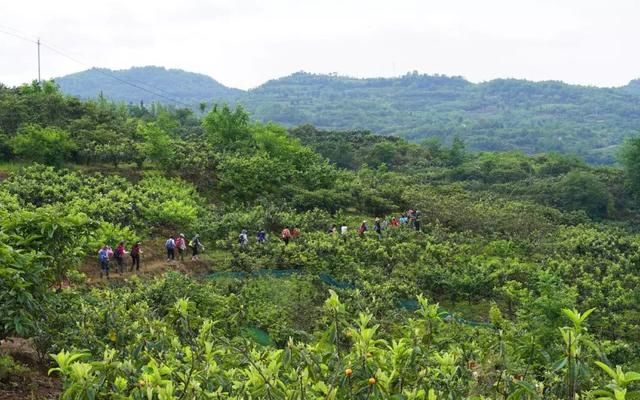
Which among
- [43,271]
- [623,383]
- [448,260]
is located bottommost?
[448,260]

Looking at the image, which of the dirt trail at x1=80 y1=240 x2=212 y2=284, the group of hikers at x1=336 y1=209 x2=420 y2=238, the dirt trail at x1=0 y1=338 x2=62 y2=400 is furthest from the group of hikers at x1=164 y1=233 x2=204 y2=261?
the dirt trail at x1=0 y1=338 x2=62 y2=400

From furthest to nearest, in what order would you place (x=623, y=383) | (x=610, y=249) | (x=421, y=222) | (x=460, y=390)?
(x=421, y=222)
(x=610, y=249)
(x=460, y=390)
(x=623, y=383)

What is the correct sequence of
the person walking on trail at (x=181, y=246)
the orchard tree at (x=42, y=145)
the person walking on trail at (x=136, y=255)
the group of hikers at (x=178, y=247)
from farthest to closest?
the orchard tree at (x=42, y=145) → the person walking on trail at (x=181, y=246) → the person walking on trail at (x=136, y=255) → the group of hikers at (x=178, y=247)

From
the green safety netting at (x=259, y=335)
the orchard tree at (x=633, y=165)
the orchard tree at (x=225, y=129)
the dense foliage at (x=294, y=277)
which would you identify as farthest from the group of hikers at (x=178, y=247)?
the orchard tree at (x=633, y=165)

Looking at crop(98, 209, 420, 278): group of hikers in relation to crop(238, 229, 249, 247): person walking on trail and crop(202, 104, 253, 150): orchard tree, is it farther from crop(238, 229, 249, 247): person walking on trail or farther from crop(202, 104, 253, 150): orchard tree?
crop(202, 104, 253, 150): orchard tree

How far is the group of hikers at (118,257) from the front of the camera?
642 inches

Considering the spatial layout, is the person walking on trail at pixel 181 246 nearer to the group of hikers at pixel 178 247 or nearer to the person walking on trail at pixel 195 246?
the group of hikers at pixel 178 247

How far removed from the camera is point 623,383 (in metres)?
2.88

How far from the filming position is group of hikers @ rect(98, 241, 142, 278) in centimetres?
1630

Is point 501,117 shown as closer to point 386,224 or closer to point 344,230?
point 386,224

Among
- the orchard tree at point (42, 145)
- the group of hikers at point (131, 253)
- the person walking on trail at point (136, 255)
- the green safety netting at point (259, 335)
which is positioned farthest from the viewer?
the orchard tree at point (42, 145)

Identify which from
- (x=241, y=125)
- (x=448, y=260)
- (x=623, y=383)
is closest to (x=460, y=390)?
(x=623, y=383)

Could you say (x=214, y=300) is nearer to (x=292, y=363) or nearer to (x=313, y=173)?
(x=292, y=363)

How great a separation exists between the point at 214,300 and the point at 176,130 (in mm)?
38145
